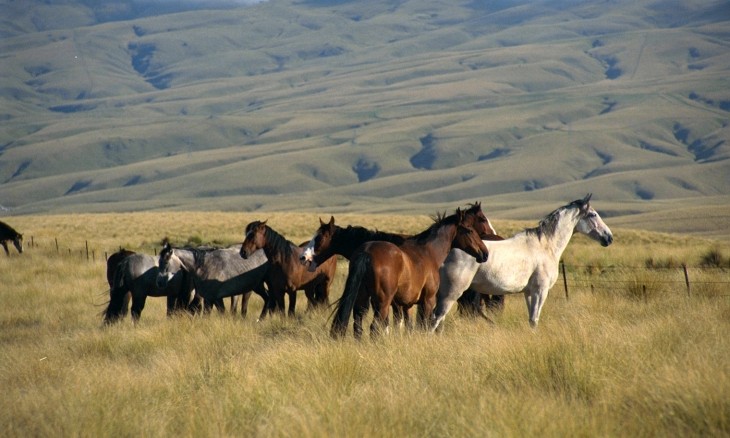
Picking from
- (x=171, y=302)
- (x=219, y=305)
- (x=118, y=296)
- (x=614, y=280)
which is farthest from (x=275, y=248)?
(x=614, y=280)

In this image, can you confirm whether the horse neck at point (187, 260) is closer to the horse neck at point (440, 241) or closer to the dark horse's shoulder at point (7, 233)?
the horse neck at point (440, 241)

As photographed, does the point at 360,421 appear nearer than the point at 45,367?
Yes

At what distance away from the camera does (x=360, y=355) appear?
30.2ft

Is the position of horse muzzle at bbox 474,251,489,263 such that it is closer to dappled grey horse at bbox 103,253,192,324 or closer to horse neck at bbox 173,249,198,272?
horse neck at bbox 173,249,198,272

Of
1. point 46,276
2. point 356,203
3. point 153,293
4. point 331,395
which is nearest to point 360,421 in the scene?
point 331,395

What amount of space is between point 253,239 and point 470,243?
3584mm

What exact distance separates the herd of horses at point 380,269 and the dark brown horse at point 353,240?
0.05ft

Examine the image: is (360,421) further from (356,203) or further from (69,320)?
(356,203)

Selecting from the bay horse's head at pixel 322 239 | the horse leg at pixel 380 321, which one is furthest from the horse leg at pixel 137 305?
the horse leg at pixel 380 321

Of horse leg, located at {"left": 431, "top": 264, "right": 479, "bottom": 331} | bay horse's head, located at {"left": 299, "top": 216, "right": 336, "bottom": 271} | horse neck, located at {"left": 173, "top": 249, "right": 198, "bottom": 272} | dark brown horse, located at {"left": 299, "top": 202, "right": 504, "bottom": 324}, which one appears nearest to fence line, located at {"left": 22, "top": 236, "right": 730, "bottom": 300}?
dark brown horse, located at {"left": 299, "top": 202, "right": 504, "bottom": 324}

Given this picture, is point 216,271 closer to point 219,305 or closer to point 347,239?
point 219,305

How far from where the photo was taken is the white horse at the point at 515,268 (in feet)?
40.0

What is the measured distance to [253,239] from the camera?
13.9m

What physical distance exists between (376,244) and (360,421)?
421cm
